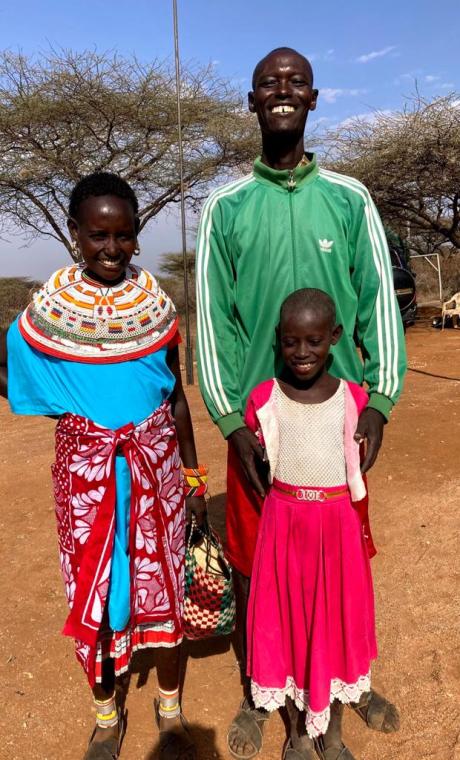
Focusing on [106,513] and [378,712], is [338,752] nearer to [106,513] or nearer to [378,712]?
[378,712]

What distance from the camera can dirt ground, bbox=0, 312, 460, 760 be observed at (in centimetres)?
206

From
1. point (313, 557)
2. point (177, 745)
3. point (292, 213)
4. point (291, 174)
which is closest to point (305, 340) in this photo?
point (292, 213)

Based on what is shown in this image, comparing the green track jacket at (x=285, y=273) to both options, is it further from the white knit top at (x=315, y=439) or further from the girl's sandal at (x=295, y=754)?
the girl's sandal at (x=295, y=754)

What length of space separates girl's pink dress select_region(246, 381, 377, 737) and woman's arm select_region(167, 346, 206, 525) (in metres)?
0.28

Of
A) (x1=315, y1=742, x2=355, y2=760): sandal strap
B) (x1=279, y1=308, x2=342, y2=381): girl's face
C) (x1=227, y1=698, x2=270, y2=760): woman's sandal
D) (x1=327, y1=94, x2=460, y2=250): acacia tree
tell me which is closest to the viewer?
(x1=279, y1=308, x2=342, y2=381): girl's face

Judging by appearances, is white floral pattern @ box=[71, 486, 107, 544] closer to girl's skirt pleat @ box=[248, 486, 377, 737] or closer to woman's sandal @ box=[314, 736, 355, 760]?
girl's skirt pleat @ box=[248, 486, 377, 737]

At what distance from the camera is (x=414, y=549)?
3.26 m

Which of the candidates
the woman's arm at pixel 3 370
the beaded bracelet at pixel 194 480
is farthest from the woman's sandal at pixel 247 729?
the woman's arm at pixel 3 370

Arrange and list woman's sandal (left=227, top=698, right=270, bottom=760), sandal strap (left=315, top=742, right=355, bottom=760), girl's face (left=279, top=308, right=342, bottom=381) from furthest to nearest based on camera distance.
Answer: woman's sandal (left=227, top=698, right=270, bottom=760) < sandal strap (left=315, top=742, right=355, bottom=760) < girl's face (left=279, top=308, right=342, bottom=381)

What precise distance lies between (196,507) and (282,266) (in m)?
0.84

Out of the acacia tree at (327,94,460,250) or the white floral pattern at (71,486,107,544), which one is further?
the acacia tree at (327,94,460,250)

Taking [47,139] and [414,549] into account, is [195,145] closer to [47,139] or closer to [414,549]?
[47,139]

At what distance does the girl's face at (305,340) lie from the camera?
5.28 feet

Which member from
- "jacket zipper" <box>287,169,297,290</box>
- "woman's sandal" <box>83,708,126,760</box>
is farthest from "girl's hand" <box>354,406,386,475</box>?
"woman's sandal" <box>83,708,126,760</box>
